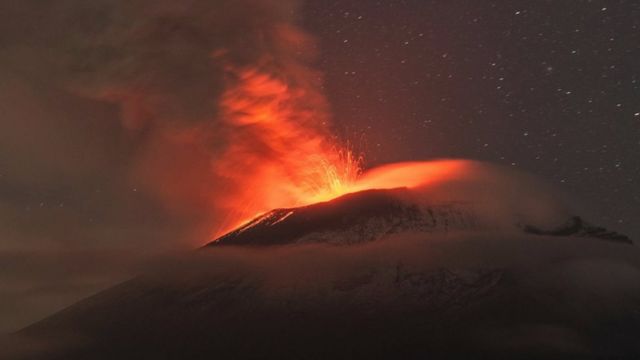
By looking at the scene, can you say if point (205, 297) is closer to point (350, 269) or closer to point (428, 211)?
point (350, 269)

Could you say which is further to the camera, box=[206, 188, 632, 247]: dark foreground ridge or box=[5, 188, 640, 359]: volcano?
box=[206, 188, 632, 247]: dark foreground ridge

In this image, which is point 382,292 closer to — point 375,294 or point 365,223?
point 375,294

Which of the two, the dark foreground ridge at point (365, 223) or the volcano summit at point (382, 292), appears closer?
the volcano summit at point (382, 292)

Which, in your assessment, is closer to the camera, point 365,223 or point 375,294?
point 375,294

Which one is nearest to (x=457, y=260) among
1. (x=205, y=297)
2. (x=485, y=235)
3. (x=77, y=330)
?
(x=485, y=235)

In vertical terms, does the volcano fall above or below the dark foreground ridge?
below

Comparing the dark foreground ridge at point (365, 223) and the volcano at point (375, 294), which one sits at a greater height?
the dark foreground ridge at point (365, 223)

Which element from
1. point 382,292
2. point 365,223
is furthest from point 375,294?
point 365,223

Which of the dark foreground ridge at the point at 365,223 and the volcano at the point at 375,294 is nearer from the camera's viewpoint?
the volcano at the point at 375,294
